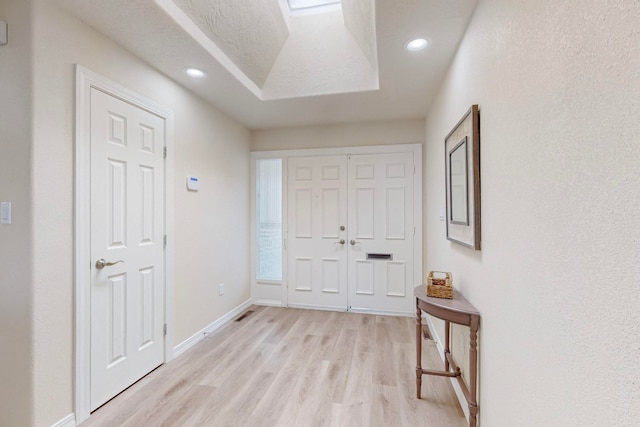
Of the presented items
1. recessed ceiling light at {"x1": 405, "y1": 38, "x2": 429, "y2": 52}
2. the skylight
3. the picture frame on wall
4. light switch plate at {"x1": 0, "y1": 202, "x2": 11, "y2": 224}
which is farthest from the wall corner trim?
the skylight

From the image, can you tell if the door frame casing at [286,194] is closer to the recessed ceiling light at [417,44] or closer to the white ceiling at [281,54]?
the white ceiling at [281,54]

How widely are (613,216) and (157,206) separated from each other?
264 cm

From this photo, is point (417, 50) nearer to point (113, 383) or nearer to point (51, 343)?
point (51, 343)

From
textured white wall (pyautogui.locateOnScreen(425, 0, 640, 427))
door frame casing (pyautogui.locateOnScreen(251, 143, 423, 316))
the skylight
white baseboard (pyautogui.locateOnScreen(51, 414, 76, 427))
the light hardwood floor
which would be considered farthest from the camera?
door frame casing (pyautogui.locateOnScreen(251, 143, 423, 316))

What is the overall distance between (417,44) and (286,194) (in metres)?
2.42

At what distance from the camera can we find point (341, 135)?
375 centimetres

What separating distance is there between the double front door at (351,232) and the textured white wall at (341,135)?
190mm

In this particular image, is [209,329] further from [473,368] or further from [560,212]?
[560,212]

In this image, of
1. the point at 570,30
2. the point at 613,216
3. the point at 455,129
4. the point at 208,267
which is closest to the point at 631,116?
the point at 613,216

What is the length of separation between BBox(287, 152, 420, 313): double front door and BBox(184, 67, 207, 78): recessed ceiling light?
1.64 m

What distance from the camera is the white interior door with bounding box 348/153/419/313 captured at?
3.55 meters

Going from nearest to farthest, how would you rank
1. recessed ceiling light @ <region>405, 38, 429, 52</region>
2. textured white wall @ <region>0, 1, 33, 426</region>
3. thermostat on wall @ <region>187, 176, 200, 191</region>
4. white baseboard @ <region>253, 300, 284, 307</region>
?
textured white wall @ <region>0, 1, 33, 426</region> < recessed ceiling light @ <region>405, 38, 429, 52</region> < thermostat on wall @ <region>187, 176, 200, 191</region> < white baseboard @ <region>253, 300, 284, 307</region>

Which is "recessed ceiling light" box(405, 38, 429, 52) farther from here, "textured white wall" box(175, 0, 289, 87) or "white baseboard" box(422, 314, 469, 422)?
"white baseboard" box(422, 314, 469, 422)

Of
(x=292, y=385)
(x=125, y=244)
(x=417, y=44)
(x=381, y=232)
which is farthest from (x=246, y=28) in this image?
(x=292, y=385)
